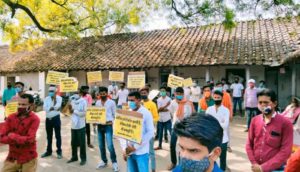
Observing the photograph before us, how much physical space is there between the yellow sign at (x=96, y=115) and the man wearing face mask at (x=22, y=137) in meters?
2.18

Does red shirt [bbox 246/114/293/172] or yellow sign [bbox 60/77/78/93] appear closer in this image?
red shirt [bbox 246/114/293/172]

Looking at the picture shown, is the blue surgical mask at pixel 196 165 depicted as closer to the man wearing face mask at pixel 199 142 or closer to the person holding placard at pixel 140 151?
the man wearing face mask at pixel 199 142

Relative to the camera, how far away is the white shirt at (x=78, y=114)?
7.30 m

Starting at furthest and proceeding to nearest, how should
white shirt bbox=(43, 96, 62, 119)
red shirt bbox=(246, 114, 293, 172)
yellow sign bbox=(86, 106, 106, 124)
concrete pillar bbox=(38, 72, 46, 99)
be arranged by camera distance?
1. concrete pillar bbox=(38, 72, 46, 99)
2. white shirt bbox=(43, 96, 62, 119)
3. yellow sign bbox=(86, 106, 106, 124)
4. red shirt bbox=(246, 114, 293, 172)

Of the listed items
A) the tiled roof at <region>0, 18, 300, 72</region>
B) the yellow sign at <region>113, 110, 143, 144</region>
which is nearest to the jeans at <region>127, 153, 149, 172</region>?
the yellow sign at <region>113, 110, 143, 144</region>

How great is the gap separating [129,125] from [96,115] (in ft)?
7.71

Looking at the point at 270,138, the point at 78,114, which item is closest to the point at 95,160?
the point at 78,114

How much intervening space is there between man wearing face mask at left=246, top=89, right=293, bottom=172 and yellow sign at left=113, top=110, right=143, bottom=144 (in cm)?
148

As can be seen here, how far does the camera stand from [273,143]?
3625mm

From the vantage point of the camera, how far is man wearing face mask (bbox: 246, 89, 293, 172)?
3.57 m

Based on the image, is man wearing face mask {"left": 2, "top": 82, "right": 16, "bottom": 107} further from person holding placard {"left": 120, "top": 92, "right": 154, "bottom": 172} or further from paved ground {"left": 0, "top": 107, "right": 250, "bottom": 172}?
person holding placard {"left": 120, "top": 92, "right": 154, "bottom": 172}

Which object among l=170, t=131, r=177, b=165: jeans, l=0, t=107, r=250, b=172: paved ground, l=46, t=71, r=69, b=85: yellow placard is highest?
l=46, t=71, r=69, b=85: yellow placard

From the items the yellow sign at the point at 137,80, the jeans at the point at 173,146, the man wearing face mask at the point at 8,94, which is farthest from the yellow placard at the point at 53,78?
the jeans at the point at 173,146

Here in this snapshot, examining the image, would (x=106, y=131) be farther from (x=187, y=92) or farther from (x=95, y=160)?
(x=187, y=92)
